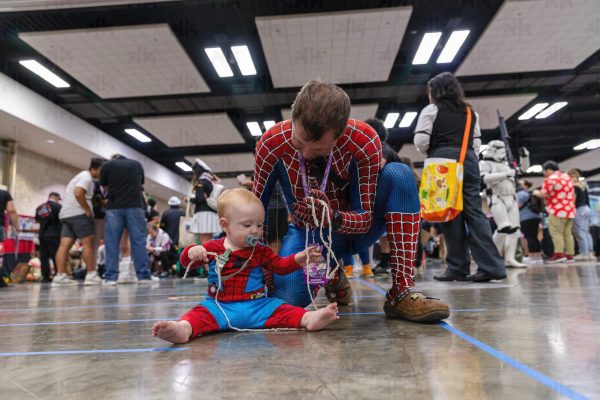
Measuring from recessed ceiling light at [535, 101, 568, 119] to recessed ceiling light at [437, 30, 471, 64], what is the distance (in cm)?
424

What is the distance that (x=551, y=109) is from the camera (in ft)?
34.4

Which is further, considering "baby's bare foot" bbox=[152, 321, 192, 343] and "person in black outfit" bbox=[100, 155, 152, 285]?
"person in black outfit" bbox=[100, 155, 152, 285]

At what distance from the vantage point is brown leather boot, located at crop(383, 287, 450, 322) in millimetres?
1369

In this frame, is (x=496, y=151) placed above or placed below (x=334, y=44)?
below

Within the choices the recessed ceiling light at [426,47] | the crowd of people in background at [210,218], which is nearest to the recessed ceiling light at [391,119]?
the recessed ceiling light at [426,47]

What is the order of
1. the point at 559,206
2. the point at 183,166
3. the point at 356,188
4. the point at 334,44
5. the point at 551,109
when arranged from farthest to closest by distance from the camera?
the point at 183,166, the point at 551,109, the point at 334,44, the point at 559,206, the point at 356,188

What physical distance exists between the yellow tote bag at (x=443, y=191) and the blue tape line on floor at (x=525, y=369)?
1.71 meters

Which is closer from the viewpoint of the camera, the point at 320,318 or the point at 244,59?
the point at 320,318

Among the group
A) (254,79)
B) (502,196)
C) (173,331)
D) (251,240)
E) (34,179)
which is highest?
(254,79)

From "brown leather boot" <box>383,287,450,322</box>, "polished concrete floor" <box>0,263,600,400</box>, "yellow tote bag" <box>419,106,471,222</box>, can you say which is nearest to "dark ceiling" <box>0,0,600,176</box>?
"yellow tote bag" <box>419,106,471,222</box>

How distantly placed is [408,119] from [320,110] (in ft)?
34.0

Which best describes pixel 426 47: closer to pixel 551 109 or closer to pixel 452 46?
pixel 452 46

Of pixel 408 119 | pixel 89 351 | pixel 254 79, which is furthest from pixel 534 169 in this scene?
pixel 89 351

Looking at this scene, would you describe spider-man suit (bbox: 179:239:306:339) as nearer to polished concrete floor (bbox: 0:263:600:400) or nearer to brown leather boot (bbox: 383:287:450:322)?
polished concrete floor (bbox: 0:263:600:400)
